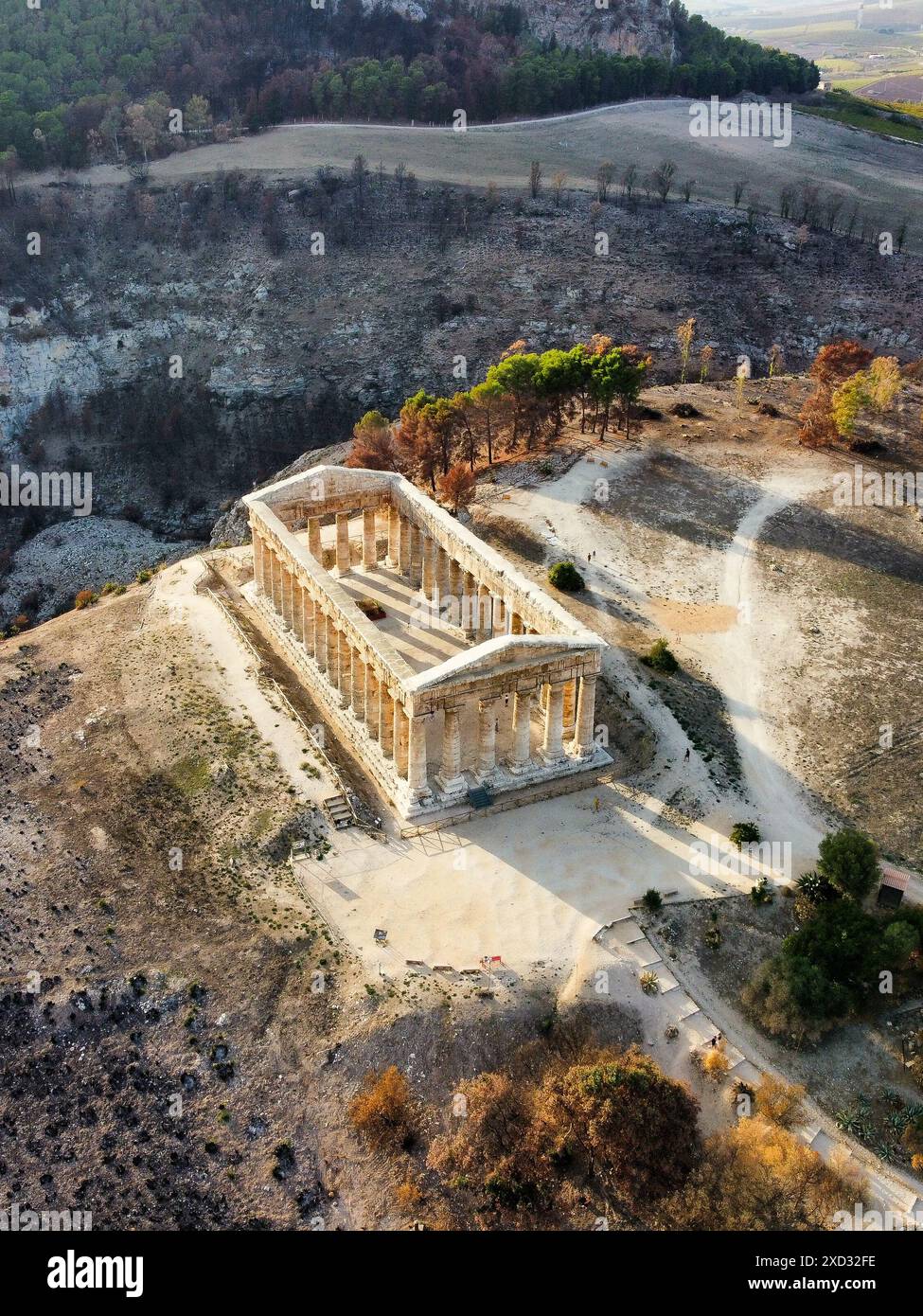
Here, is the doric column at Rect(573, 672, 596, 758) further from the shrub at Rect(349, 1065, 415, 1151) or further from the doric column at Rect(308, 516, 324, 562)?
the doric column at Rect(308, 516, 324, 562)

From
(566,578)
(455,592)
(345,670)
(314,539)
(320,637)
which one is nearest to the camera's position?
(345,670)

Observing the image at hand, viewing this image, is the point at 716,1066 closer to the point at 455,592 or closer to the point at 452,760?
the point at 452,760

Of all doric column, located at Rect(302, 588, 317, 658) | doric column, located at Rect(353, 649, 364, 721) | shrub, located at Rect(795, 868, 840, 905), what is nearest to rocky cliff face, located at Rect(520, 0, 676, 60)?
doric column, located at Rect(302, 588, 317, 658)

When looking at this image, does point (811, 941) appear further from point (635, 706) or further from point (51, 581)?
point (51, 581)

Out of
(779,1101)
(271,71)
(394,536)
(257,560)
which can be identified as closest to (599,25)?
(271,71)

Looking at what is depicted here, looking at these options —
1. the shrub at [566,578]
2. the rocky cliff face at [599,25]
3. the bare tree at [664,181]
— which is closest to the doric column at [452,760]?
the shrub at [566,578]

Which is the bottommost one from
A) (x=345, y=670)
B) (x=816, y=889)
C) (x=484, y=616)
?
(x=816, y=889)
